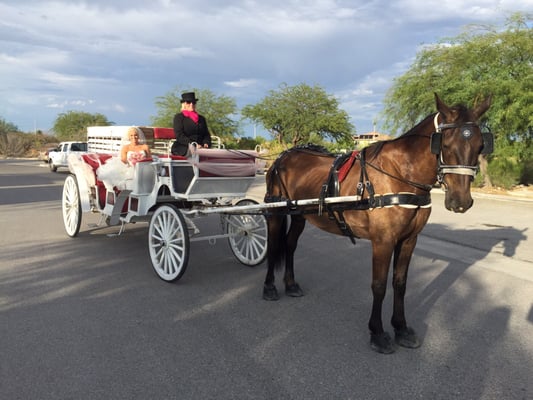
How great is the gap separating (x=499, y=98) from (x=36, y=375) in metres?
17.2

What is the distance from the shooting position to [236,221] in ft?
20.7

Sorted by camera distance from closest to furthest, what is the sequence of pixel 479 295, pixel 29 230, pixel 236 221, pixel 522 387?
pixel 522 387
pixel 479 295
pixel 236 221
pixel 29 230

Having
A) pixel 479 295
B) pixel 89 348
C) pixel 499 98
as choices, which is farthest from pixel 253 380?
pixel 499 98

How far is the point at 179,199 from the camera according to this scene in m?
6.27

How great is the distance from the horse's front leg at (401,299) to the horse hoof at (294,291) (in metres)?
1.34

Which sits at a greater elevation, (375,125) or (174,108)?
(174,108)

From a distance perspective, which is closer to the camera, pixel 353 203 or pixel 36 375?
pixel 36 375

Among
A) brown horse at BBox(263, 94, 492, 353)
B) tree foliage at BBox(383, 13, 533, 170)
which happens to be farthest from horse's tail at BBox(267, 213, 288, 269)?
tree foliage at BBox(383, 13, 533, 170)

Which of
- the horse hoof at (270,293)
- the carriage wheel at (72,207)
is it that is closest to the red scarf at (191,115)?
the carriage wheel at (72,207)

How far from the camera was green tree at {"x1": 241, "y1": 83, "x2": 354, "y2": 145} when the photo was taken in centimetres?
3441

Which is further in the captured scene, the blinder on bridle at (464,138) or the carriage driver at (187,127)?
the carriage driver at (187,127)

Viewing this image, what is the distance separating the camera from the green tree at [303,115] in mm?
34406

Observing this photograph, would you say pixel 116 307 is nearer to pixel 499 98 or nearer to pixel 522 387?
pixel 522 387

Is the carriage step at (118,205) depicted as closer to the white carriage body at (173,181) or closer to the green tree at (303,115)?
the white carriage body at (173,181)
